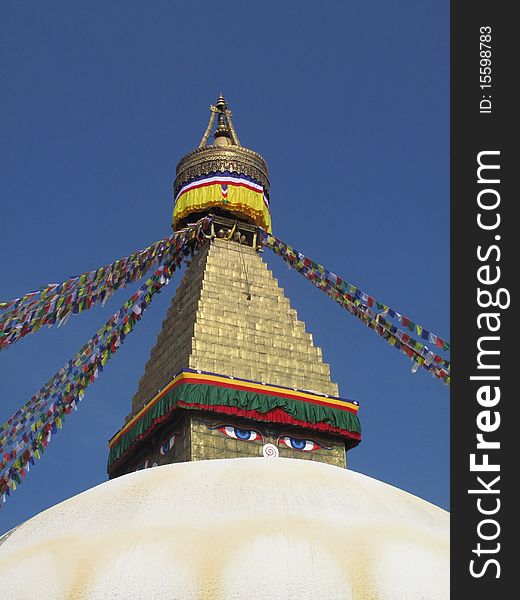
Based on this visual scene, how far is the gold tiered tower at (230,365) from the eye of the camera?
49.1ft

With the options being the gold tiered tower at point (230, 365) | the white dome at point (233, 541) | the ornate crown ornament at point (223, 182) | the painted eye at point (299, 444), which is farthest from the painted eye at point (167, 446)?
the white dome at point (233, 541)

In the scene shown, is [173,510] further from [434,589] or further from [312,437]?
[312,437]

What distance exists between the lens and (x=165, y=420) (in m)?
15.1

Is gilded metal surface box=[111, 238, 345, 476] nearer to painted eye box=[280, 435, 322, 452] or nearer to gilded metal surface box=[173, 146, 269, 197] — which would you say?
painted eye box=[280, 435, 322, 452]

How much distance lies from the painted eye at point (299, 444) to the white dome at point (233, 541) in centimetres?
948

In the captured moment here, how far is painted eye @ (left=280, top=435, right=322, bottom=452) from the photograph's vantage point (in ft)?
50.5

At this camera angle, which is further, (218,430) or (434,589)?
(218,430)

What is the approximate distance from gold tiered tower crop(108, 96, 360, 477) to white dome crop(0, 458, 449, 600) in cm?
883

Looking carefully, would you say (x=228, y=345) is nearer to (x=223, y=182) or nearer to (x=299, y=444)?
(x=299, y=444)

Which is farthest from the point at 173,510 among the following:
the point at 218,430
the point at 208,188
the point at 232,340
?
the point at 208,188

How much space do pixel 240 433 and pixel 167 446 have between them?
1.30 meters

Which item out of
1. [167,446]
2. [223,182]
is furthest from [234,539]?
[223,182]

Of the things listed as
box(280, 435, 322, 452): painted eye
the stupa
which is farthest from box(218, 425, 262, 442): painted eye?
the stupa

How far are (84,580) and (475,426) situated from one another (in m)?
2.30
